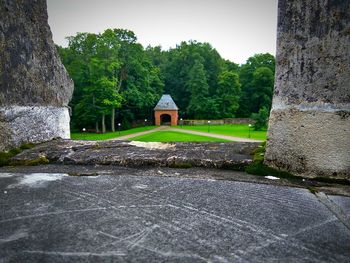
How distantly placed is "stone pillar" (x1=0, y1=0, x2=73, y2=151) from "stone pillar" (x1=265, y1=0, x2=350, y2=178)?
13.2ft

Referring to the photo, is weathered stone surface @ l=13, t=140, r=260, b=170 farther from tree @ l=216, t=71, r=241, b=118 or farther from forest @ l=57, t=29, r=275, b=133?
tree @ l=216, t=71, r=241, b=118

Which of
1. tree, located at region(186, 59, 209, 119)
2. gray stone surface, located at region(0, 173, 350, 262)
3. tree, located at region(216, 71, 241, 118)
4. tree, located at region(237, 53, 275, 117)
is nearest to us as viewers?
gray stone surface, located at region(0, 173, 350, 262)

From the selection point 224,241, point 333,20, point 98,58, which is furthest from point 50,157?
point 98,58

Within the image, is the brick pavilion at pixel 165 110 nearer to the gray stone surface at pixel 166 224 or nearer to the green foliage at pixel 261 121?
the green foliage at pixel 261 121

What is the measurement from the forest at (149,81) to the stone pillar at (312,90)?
3084 centimetres

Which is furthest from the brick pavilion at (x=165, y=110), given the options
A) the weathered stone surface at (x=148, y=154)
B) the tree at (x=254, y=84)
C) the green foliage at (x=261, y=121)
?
the weathered stone surface at (x=148, y=154)

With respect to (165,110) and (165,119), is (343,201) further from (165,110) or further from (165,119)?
(165,119)

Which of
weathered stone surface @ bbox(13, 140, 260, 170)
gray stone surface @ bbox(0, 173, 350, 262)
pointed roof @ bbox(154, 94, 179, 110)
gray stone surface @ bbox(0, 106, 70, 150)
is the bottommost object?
gray stone surface @ bbox(0, 173, 350, 262)

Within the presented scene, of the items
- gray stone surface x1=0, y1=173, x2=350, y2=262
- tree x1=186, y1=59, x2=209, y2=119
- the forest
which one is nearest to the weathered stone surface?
gray stone surface x1=0, y1=173, x2=350, y2=262

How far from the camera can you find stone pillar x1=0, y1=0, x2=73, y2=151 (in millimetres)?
4293

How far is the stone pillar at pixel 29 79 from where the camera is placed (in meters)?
4.29

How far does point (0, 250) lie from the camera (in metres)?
1.67

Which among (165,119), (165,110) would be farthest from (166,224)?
(165,119)

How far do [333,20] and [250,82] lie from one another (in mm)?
55488
